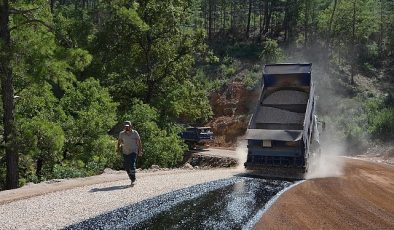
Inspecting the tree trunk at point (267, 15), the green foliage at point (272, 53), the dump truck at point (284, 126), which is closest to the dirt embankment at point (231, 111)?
the green foliage at point (272, 53)

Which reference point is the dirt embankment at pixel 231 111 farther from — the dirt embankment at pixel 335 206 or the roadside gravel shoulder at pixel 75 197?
the roadside gravel shoulder at pixel 75 197

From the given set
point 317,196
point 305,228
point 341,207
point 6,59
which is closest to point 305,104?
point 317,196

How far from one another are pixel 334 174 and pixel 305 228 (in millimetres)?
9091

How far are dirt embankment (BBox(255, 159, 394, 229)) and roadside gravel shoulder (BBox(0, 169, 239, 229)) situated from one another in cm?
320

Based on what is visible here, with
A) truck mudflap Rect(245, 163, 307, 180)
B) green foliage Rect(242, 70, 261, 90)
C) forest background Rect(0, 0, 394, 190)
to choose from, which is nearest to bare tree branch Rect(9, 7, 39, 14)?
forest background Rect(0, 0, 394, 190)

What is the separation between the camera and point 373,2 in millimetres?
59250

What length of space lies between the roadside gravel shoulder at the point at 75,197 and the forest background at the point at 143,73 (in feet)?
7.60

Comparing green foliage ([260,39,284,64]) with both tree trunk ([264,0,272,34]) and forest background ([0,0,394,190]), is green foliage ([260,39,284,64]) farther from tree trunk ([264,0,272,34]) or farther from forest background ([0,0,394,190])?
tree trunk ([264,0,272,34])

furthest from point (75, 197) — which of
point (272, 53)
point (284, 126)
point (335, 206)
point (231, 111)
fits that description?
point (272, 53)

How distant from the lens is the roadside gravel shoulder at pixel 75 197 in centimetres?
809

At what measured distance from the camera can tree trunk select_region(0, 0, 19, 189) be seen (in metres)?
12.5

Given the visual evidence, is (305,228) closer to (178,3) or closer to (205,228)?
(205,228)

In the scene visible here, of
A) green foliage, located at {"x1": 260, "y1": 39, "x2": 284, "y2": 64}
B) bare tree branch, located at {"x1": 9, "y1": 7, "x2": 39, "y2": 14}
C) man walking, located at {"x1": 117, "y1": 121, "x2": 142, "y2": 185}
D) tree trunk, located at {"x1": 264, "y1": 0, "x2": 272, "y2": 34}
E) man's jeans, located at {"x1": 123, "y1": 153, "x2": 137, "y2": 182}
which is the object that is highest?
tree trunk, located at {"x1": 264, "y1": 0, "x2": 272, "y2": 34}

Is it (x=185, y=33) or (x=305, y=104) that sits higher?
(x=185, y=33)
